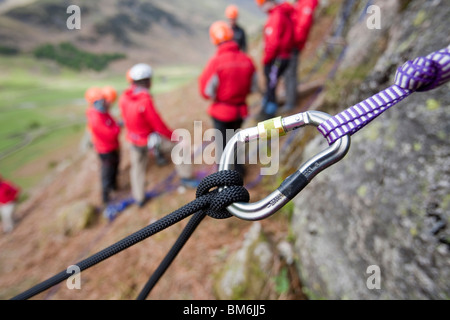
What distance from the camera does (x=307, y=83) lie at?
562cm

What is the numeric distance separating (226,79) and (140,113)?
1.36 m

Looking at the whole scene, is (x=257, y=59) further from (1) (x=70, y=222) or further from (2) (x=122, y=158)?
(1) (x=70, y=222)

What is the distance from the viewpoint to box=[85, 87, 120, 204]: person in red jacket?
3814 millimetres

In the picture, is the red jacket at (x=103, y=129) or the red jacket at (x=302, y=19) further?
the red jacket at (x=302, y=19)

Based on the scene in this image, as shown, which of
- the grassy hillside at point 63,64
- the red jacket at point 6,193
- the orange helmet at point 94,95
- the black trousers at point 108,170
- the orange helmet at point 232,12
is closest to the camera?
the orange helmet at point 94,95

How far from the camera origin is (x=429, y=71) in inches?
34.5

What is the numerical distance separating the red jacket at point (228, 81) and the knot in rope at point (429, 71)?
8.02 ft

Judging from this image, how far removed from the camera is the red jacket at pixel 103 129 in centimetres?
386

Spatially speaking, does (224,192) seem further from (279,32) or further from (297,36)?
(297,36)

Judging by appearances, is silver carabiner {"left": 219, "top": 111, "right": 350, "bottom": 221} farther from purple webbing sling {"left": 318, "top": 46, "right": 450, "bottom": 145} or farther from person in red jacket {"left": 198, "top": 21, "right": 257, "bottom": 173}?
person in red jacket {"left": 198, "top": 21, "right": 257, "bottom": 173}

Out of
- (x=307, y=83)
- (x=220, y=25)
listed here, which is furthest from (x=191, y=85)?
(x=220, y=25)

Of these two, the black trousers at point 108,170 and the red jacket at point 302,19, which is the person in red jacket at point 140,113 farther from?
the red jacket at point 302,19

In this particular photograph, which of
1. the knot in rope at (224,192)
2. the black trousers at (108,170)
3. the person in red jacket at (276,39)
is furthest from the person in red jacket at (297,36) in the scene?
the knot in rope at (224,192)
